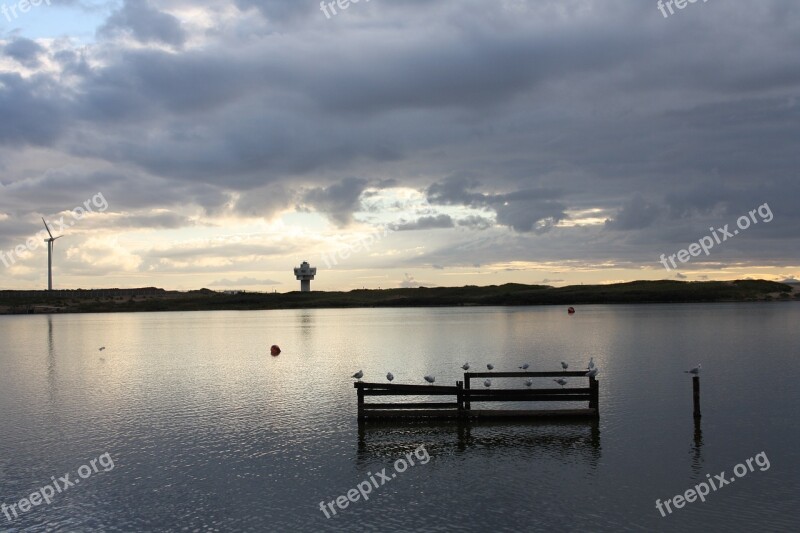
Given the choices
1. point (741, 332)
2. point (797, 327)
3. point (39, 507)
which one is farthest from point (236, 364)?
point (797, 327)

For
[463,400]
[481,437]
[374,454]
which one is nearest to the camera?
[374,454]

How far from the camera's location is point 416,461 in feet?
84.9

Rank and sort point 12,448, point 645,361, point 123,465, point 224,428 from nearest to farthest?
point 123,465
point 12,448
point 224,428
point 645,361

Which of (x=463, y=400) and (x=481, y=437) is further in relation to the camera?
(x=463, y=400)

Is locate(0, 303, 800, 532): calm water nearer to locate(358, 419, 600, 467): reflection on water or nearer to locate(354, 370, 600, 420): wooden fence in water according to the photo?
locate(358, 419, 600, 467): reflection on water

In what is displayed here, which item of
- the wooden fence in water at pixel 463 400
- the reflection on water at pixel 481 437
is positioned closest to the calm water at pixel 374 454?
the reflection on water at pixel 481 437

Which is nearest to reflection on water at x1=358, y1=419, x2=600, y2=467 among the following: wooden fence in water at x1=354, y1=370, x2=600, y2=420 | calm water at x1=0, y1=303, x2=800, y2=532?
calm water at x1=0, y1=303, x2=800, y2=532

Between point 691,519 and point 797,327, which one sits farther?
point 797,327

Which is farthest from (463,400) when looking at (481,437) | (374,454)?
(374,454)

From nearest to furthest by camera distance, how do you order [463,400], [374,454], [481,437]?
[374,454], [481,437], [463,400]

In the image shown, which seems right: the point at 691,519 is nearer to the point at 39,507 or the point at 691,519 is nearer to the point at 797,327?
the point at 39,507

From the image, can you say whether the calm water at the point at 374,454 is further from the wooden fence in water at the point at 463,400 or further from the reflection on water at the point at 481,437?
the wooden fence in water at the point at 463,400

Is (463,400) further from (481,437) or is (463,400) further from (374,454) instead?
(374,454)

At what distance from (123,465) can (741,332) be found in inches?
3176
